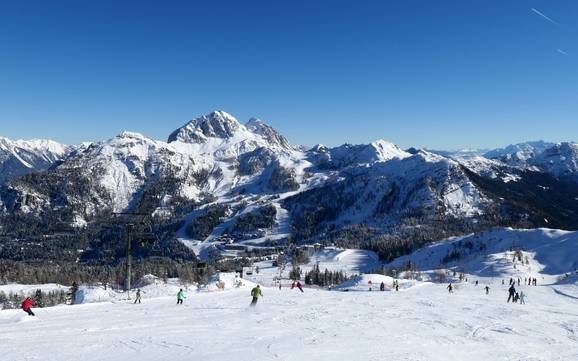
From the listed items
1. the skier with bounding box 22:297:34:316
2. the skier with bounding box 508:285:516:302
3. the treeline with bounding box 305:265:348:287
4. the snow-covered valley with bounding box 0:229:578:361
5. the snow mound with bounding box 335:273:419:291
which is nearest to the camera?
the snow-covered valley with bounding box 0:229:578:361

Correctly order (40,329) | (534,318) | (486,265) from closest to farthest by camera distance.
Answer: (40,329)
(534,318)
(486,265)

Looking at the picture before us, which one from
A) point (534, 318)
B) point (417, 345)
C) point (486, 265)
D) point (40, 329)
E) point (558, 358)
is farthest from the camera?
point (486, 265)

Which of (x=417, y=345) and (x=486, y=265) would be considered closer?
(x=417, y=345)

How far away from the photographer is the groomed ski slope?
27.4 metres

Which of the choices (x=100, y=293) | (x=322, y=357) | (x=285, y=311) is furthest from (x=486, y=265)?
(x=322, y=357)

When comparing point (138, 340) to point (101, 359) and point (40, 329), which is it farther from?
point (40, 329)

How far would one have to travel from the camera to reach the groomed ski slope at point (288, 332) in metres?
27.4

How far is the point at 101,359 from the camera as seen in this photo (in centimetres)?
2548

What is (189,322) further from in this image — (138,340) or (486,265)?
(486,265)

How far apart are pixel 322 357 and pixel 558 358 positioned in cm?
1362

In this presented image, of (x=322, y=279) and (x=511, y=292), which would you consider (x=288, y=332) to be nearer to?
(x=511, y=292)

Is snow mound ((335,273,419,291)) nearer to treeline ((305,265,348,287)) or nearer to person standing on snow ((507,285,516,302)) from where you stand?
person standing on snow ((507,285,516,302))

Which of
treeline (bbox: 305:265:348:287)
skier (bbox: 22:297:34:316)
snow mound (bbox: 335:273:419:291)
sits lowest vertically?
treeline (bbox: 305:265:348:287)

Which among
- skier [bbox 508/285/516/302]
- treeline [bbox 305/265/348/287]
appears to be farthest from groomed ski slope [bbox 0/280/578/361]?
treeline [bbox 305/265/348/287]
